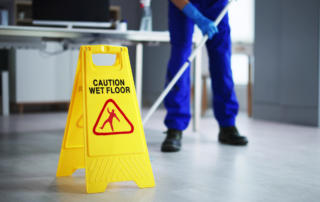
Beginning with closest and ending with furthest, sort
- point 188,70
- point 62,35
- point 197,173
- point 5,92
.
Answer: point 197,173, point 188,70, point 62,35, point 5,92

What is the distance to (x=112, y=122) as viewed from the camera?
1.19 meters

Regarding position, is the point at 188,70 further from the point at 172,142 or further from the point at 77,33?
the point at 77,33

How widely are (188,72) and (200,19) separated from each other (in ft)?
0.96

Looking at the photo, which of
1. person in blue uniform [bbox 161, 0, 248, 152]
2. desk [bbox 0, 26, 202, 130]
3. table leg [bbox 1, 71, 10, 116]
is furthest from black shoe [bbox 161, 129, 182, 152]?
table leg [bbox 1, 71, 10, 116]

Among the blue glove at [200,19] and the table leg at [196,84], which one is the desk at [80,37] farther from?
the blue glove at [200,19]

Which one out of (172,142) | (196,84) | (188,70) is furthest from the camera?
(196,84)

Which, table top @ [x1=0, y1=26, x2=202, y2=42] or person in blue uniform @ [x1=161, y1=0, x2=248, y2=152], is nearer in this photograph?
person in blue uniform @ [x1=161, y1=0, x2=248, y2=152]

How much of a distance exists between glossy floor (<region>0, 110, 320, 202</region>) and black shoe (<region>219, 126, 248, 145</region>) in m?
0.06

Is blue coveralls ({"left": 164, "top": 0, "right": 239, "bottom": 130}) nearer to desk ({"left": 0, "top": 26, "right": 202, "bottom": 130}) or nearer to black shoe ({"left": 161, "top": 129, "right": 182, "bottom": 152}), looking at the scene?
black shoe ({"left": 161, "top": 129, "right": 182, "bottom": 152})

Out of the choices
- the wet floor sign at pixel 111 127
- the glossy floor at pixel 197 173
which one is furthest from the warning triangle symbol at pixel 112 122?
the glossy floor at pixel 197 173

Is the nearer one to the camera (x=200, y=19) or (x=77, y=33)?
(x=200, y=19)

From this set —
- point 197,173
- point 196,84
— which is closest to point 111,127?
point 197,173

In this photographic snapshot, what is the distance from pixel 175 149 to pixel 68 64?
2834mm

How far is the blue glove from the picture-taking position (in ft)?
6.20
